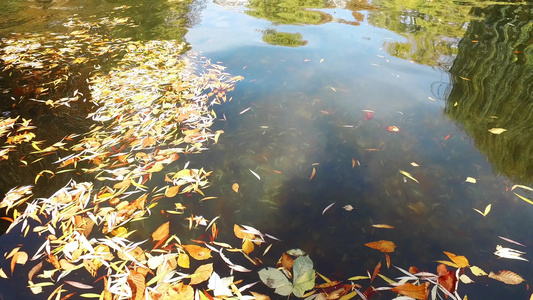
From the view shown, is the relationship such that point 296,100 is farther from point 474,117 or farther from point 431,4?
point 431,4

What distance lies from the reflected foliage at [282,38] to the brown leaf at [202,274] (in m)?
4.53

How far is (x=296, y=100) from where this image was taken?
3797 millimetres

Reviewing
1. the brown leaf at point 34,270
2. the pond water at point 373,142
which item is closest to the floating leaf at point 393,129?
the pond water at point 373,142

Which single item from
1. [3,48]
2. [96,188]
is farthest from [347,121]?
[3,48]

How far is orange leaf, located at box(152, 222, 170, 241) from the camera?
2.23 meters

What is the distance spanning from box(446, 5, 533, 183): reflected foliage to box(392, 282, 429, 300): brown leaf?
156 cm

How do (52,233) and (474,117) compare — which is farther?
(474,117)

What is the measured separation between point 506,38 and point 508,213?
15.0 ft

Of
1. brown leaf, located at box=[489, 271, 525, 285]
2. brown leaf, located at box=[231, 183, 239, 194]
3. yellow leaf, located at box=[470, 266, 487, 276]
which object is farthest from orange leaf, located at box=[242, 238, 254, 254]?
brown leaf, located at box=[489, 271, 525, 285]

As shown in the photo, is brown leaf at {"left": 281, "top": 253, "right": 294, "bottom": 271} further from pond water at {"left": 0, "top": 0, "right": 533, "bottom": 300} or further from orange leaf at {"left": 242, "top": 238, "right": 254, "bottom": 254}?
orange leaf at {"left": 242, "top": 238, "right": 254, "bottom": 254}

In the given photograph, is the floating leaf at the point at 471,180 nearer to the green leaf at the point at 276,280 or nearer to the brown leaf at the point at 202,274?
the green leaf at the point at 276,280

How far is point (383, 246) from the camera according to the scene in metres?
2.10

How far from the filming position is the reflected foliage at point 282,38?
557cm

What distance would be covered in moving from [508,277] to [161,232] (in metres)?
2.45
